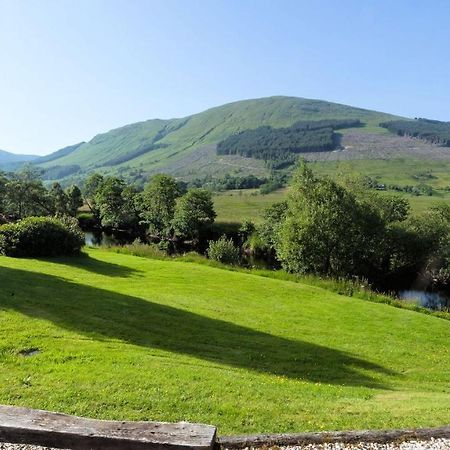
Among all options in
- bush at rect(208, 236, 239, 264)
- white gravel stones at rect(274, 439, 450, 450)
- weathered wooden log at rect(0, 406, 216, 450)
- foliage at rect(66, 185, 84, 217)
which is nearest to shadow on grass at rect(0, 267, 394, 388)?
white gravel stones at rect(274, 439, 450, 450)

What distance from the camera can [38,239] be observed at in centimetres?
3666

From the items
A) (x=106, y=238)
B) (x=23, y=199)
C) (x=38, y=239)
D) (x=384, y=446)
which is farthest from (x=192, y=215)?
(x=384, y=446)

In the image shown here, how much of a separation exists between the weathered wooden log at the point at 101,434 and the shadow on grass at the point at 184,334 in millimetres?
10525

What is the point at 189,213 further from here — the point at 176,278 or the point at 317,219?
the point at 176,278

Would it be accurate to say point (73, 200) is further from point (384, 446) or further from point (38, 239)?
point (384, 446)

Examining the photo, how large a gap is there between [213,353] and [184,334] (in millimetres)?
2432

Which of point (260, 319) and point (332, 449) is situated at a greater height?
point (332, 449)

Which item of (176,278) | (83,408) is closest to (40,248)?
(176,278)

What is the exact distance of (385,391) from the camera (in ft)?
50.7

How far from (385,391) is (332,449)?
7.87 m

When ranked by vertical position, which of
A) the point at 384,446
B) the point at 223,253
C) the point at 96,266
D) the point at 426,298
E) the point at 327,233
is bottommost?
the point at 426,298

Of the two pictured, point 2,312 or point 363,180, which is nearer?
point 2,312

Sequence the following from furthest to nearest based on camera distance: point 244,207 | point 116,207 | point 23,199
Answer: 1. point 244,207
2. point 116,207
3. point 23,199

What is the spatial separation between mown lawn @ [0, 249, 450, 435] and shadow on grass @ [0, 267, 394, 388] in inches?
3.3
